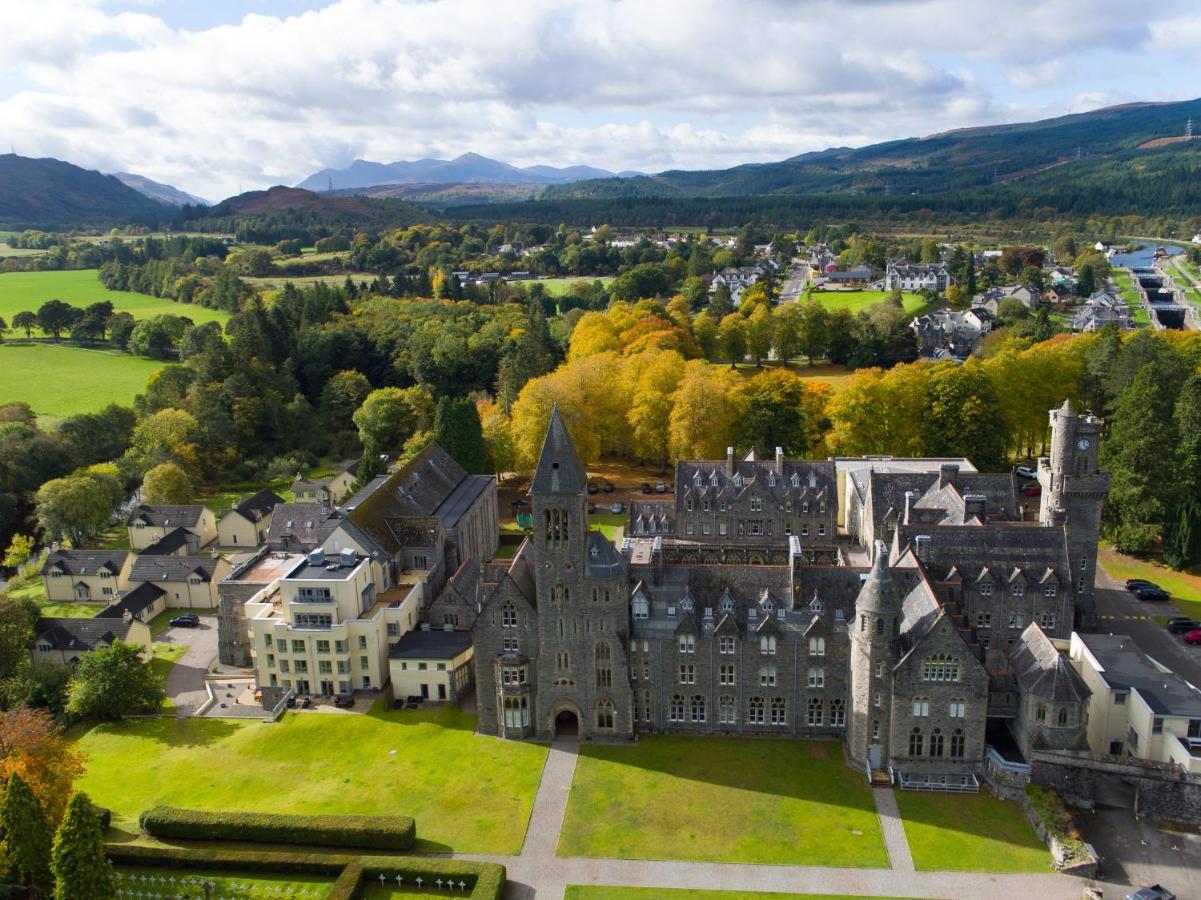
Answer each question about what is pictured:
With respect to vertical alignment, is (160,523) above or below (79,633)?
above

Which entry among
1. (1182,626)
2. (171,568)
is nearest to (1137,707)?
(1182,626)

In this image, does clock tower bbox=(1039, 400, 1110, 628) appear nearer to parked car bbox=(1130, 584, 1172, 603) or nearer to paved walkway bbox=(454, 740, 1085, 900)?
parked car bbox=(1130, 584, 1172, 603)

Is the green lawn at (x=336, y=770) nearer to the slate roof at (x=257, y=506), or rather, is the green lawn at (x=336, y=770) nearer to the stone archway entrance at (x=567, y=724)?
the stone archway entrance at (x=567, y=724)

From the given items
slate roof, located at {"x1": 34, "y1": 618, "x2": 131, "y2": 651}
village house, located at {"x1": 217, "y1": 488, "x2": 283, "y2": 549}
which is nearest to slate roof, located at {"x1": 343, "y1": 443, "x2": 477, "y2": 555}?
village house, located at {"x1": 217, "y1": 488, "x2": 283, "y2": 549}

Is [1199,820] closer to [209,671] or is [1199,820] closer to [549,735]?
[549,735]

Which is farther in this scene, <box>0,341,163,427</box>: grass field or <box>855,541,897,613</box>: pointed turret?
<box>0,341,163,427</box>: grass field

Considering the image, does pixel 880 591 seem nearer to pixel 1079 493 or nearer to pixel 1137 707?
pixel 1137 707
